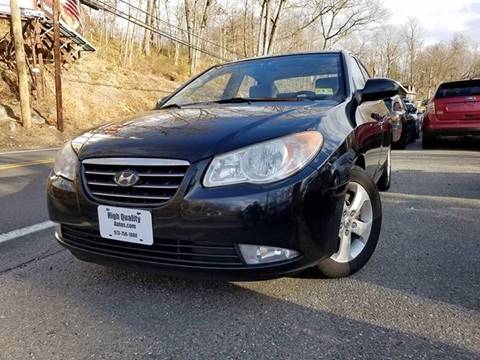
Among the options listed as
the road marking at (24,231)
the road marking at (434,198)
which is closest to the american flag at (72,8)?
the road marking at (24,231)

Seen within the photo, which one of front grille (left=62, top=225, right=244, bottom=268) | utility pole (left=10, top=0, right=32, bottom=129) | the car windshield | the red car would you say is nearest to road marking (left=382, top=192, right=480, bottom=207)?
the car windshield

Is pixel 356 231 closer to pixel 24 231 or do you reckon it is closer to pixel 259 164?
pixel 259 164

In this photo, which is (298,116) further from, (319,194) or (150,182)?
(150,182)

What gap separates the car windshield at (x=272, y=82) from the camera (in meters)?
3.17

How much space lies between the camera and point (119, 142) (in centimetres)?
228

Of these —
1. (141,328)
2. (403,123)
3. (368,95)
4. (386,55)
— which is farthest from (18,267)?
(386,55)

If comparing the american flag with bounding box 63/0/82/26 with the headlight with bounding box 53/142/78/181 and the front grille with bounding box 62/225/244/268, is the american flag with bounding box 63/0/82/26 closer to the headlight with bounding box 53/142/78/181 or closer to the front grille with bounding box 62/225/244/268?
the headlight with bounding box 53/142/78/181

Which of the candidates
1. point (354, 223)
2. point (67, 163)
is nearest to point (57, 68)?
point (67, 163)

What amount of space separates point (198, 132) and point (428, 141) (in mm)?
9233

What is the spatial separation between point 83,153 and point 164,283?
2.91ft

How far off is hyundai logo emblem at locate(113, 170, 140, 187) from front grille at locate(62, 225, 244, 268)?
304 mm

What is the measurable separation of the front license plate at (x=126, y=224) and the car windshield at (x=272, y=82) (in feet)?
4.78

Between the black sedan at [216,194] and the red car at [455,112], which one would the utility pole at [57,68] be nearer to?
the red car at [455,112]

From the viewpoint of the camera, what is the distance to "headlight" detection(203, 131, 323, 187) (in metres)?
2.02
